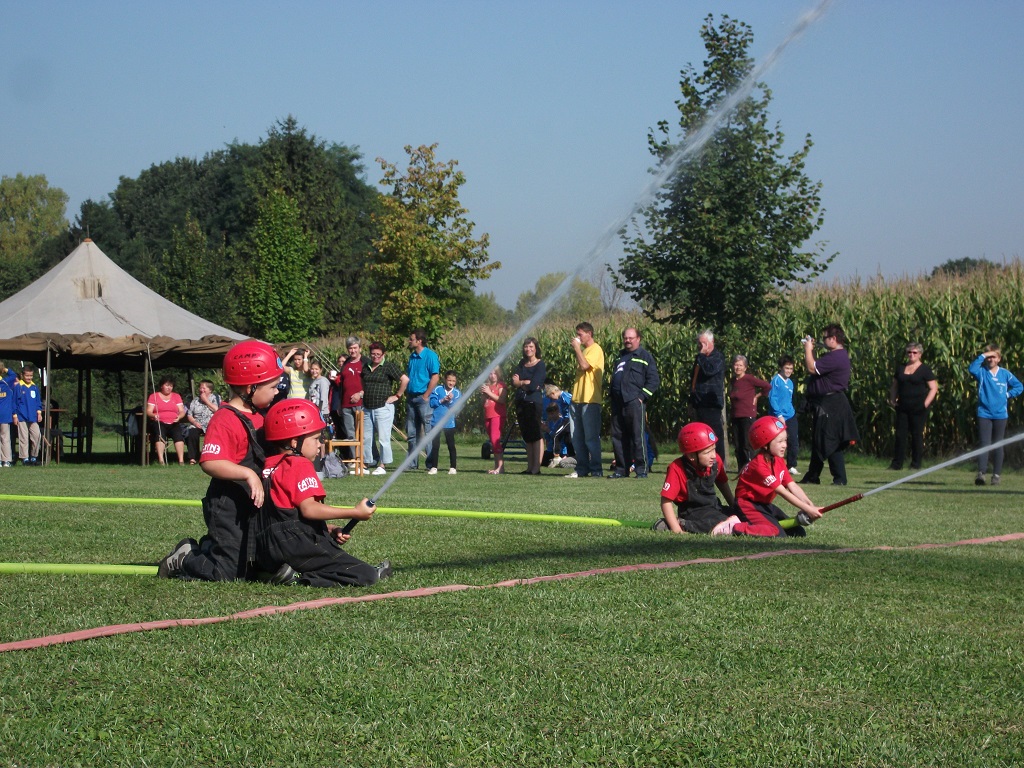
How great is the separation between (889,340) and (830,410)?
25.2 feet

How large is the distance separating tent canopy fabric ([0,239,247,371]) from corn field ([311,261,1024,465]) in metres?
6.06

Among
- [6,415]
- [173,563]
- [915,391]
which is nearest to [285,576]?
[173,563]

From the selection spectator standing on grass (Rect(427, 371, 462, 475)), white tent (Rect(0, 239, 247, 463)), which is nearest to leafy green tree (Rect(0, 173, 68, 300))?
white tent (Rect(0, 239, 247, 463))

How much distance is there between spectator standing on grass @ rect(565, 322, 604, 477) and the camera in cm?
1738

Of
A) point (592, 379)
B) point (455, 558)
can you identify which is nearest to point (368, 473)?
point (592, 379)

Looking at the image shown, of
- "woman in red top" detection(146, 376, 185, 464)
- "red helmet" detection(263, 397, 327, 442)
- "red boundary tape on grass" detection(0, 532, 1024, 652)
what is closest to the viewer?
"red boundary tape on grass" detection(0, 532, 1024, 652)

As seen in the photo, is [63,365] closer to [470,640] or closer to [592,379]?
[592,379]

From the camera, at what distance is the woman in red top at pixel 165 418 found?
838 inches

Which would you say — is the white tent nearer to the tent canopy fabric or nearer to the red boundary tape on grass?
the tent canopy fabric

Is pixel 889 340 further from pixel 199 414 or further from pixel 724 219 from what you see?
pixel 199 414

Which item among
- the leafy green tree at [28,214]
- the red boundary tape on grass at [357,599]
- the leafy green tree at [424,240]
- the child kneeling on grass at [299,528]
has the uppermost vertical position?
the leafy green tree at [28,214]

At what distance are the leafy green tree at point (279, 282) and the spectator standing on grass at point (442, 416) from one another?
3758 centimetres

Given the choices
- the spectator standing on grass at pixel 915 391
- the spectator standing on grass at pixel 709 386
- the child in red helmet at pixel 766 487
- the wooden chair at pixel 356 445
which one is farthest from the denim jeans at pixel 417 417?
the child in red helmet at pixel 766 487

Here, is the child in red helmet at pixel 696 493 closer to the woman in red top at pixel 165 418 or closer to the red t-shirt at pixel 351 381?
the red t-shirt at pixel 351 381
